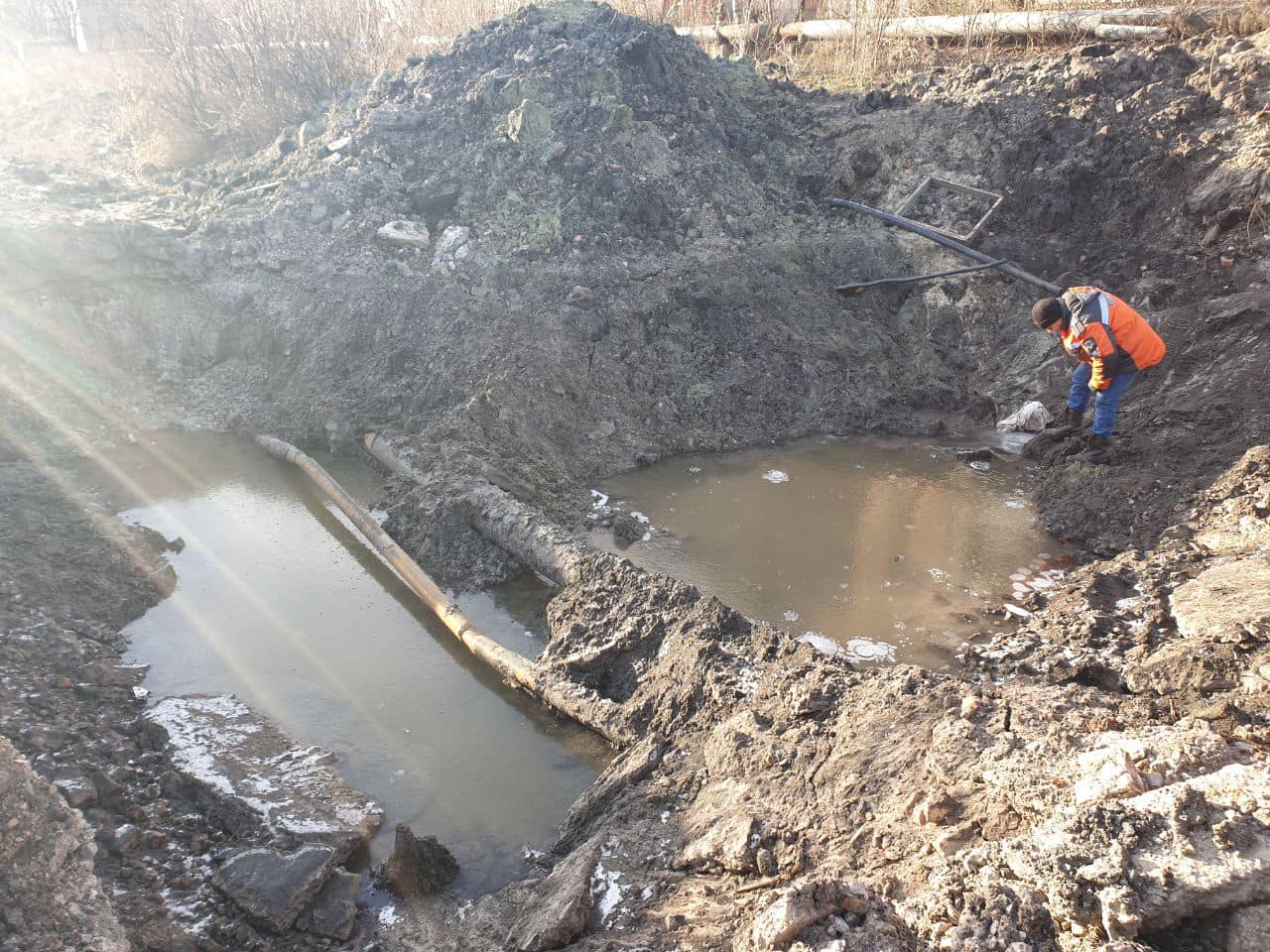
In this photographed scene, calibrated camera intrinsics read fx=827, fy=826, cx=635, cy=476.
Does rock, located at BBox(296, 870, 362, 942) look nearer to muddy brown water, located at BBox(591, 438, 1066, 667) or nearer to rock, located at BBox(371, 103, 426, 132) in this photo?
muddy brown water, located at BBox(591, 438, 1066, 667)

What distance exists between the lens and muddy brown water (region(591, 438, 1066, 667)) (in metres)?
5.84

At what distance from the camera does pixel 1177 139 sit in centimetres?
935

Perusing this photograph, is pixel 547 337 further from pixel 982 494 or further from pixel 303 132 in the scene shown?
pixel 303 132

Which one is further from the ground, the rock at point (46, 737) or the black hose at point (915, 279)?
the black hose at point (915, 279)

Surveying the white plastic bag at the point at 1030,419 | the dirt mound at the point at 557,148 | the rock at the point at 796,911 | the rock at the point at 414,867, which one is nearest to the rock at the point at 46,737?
the rock at the point at 414,867

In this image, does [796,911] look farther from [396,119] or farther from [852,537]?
[396,119]

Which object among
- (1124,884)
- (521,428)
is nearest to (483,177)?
(521,428)

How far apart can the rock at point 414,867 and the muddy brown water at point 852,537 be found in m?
2.77

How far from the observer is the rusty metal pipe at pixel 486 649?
15.8 feet

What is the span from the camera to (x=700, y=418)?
8.60 meters

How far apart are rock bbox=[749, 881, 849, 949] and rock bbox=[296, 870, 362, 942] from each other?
194cm

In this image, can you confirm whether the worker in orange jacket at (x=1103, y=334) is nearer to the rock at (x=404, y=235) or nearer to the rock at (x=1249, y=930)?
the rock at (x=1249, y=930)

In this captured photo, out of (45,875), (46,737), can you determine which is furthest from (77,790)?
(45,875)

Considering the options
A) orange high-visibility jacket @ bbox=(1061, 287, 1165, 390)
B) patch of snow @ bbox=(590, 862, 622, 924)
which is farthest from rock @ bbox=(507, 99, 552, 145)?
patch of snow @ bbox=(590, 862, 622, 924)
